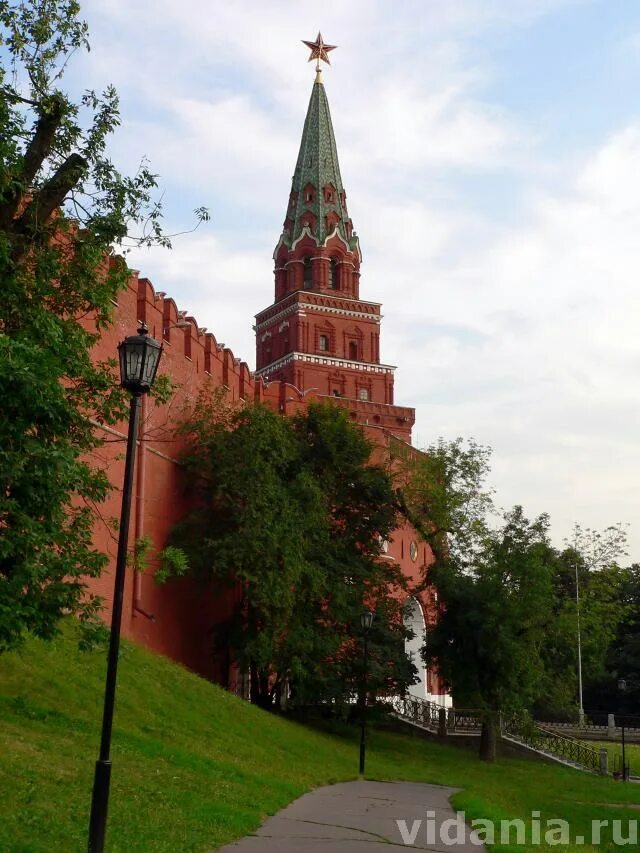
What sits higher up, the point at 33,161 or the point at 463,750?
the point at 33,161

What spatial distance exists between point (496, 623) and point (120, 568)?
1938 cm

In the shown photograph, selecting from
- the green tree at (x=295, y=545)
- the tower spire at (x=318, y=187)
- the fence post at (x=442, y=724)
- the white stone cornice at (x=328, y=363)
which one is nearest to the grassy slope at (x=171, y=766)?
the green tree at (x=295, y=545)

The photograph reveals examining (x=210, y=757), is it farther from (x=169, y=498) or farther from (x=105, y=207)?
(x=169, y=498)

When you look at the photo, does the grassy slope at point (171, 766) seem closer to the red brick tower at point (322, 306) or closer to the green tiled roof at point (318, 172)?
the red brick tower at point (322, 306)

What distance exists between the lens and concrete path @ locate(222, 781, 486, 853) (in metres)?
9.27

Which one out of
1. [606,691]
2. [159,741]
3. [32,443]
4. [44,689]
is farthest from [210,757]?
[606,691]

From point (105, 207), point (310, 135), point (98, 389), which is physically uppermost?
point (310, 135)

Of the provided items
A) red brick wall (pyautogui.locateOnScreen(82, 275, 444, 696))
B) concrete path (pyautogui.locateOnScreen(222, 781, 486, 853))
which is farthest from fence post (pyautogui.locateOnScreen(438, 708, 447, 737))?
concrete path (pyautogui.locateOnScreen(222, 781, 486, 853))

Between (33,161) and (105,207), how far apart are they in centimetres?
105

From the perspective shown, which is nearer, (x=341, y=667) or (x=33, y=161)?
(x=33, y=161)

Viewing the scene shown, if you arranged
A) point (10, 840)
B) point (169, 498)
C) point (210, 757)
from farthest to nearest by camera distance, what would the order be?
point (169, 498), point (210, 757), point (10, 840)

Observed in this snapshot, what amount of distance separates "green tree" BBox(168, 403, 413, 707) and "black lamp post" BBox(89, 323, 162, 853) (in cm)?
1388

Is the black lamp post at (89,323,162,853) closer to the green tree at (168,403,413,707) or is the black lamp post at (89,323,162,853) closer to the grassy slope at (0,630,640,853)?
the grassy slope at (0,630,640,853)

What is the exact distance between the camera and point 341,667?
25016 millimetres
